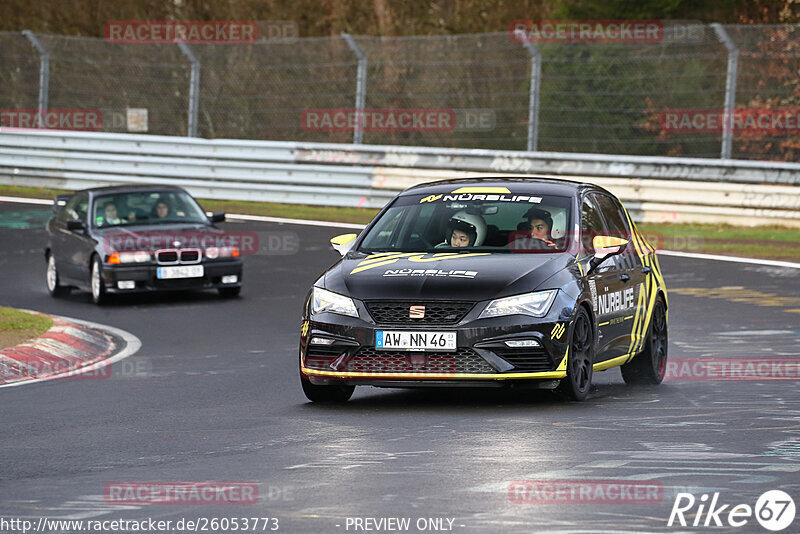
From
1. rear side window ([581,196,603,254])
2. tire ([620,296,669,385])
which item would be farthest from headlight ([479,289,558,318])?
tire ([620,296,669,385])

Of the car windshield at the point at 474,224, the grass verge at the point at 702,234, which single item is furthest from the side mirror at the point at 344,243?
the grass verge at the point at 702,234

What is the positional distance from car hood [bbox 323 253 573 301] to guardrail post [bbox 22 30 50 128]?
70.4ft

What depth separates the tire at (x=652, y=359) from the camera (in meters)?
12.1

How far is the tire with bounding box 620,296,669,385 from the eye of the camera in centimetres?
1209

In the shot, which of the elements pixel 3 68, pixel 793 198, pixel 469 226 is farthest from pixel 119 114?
pixel 469 226

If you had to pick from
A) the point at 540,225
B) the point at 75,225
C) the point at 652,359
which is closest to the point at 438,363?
the point at 540,225

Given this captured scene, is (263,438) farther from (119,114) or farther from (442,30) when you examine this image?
(442,30)

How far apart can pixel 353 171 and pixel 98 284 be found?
10.4 m

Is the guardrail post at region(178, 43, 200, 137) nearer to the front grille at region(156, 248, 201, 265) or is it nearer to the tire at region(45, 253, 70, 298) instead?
the tire at region(45, 253, 70, 298)

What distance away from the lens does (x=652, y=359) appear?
477 inches

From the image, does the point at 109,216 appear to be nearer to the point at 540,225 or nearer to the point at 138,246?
the point at 138,246

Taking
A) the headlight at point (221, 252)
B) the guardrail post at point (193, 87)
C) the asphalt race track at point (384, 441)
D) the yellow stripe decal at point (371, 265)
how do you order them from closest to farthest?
the asphalt race track at point (384, 441), the yellow stripe decal at point (371, 265), the headlight at point (221, 252), the guardrail post at point (193, 87)

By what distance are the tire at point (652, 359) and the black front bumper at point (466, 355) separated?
200cm

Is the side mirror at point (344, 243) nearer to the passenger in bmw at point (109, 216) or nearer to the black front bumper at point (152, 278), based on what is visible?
the black front bumper at point (152, 278)
